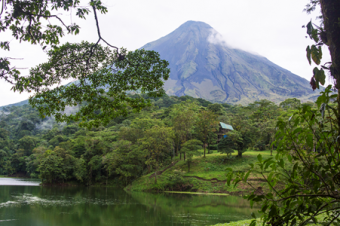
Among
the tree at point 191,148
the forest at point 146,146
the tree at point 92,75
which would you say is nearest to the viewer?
the tree at point 92,75

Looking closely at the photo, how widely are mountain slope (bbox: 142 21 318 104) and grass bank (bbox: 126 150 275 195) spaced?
8242 centimetres

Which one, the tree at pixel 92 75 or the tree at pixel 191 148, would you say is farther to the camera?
the tree at pixel 191 148

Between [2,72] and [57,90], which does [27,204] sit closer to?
[57,90]

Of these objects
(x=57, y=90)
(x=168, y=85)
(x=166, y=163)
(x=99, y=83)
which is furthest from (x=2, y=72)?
(x=168, y=85)

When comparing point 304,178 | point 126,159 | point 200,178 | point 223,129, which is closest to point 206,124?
point 223,129

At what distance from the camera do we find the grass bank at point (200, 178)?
71.2 ft

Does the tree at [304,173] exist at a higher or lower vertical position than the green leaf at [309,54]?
lower

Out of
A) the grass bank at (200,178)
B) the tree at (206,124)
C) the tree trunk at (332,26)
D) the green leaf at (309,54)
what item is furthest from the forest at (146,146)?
the tree trunk at (332,26)

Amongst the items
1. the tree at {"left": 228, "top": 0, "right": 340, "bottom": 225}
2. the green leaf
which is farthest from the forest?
the tree at {"left": 228, "top": 0, "right": 340, "bottom": 225}

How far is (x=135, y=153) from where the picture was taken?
24.8 meters

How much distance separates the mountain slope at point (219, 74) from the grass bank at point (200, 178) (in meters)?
82.4

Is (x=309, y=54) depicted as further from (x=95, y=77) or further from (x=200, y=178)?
(x=200, y=178)

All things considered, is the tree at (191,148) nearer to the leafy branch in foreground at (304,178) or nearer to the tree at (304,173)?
the tree at (304,173)

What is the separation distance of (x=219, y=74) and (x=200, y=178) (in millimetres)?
114680
